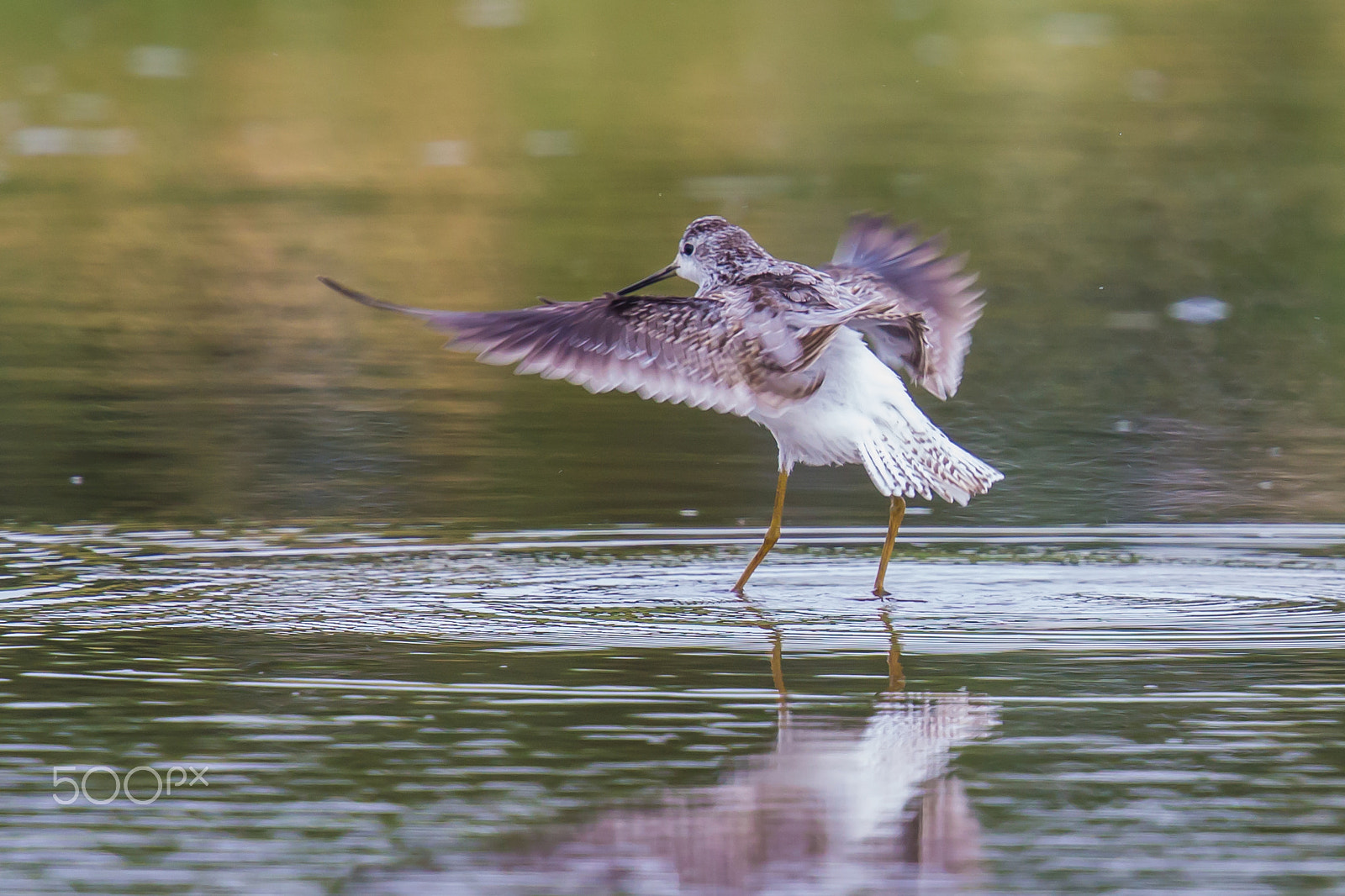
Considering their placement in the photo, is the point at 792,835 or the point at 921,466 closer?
the point at 792,835

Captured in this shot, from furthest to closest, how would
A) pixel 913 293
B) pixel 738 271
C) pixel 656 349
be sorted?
pixel 913 293
pixel 738 271
pixel 656 349

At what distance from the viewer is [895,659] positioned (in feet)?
21.3

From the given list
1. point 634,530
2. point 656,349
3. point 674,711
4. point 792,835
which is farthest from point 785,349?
point 792,835

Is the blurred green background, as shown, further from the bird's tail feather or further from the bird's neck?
the bird's tail feather

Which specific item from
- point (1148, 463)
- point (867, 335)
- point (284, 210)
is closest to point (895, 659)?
point (867, 335)

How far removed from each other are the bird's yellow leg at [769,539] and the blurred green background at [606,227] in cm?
60

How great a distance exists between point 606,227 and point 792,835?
1044 cm

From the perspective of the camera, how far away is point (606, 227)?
15.1 m

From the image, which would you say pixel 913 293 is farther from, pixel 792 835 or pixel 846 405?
pixel 792 835

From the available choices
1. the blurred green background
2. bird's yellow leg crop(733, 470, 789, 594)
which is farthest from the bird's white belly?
the blurred green background

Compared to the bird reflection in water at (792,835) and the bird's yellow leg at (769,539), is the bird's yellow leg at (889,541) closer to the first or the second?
the bird's yellow leg at (769,539)

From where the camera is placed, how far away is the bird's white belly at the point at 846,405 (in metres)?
7.50

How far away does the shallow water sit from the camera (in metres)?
4.77

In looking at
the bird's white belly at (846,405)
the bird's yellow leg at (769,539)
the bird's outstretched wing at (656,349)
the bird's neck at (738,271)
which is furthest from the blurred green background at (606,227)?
the bird's outstretched wing at (656,349)
